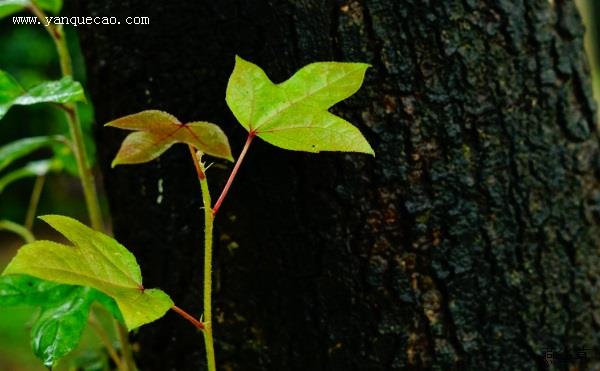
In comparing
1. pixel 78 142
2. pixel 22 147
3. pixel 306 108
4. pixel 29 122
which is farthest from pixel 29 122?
pixel 306 108

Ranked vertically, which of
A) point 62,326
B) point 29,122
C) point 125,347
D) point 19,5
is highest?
point 29,122

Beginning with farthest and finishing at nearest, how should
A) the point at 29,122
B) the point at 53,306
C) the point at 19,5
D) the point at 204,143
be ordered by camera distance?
the point at 29,122 → the point at 19,5 → the point at 53,306 → the point at 204,143

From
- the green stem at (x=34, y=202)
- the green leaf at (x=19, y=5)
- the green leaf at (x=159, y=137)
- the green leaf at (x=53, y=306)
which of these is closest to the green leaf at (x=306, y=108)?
the green leaf at (x=159, y=137)

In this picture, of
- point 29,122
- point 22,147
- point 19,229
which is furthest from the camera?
point 29,122

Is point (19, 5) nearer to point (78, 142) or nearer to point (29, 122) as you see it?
point (78, 142)

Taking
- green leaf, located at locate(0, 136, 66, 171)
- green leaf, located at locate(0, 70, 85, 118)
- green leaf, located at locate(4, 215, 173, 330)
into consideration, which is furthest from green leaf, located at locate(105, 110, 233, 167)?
green leaf, located at locate(0, 136, 66, 171)

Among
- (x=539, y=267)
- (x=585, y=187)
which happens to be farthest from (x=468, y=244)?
(x=585, y=187)
